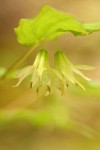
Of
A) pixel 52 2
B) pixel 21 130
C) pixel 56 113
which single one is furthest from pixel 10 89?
pixel 52 2

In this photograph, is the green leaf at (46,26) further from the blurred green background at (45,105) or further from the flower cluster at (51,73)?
the blurred green background at (45,105)

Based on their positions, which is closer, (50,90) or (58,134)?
(50,90)

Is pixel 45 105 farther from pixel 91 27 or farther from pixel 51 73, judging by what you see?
pixel 91 27

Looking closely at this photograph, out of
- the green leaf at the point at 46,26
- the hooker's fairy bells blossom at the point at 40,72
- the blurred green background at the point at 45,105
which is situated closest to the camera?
the green leaf at the point at 46,26

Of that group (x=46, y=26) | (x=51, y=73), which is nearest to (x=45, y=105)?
(x=51, y=73)

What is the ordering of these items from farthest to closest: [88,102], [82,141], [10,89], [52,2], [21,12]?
[52,2]
[21,12]
[88,102]
[10,89]
[82,141]

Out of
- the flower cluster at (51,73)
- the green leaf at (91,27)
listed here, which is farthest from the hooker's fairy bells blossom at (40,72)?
the green leaf at (91,27)

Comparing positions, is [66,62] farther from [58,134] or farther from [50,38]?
[58,134]
